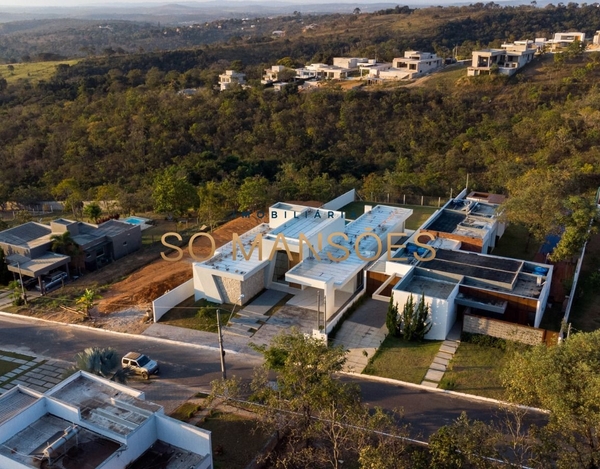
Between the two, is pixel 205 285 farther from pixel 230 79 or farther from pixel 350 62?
pixel 350 62

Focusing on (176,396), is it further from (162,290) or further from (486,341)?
(486,341)

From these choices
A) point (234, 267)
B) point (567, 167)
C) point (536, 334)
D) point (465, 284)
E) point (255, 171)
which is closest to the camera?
point (536, 334)

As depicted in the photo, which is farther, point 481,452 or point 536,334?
point 536,334

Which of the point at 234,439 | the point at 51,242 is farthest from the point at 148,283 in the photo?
the point at 234,439

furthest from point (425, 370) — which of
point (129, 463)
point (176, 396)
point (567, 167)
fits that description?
point (567, 167)

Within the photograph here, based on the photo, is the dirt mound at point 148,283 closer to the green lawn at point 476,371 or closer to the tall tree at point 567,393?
the green lawn at point 476,371

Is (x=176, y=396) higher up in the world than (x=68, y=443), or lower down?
lower down

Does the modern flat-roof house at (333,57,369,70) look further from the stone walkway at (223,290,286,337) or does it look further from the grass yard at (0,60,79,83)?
the stone walkway at (223,290,286,337)
